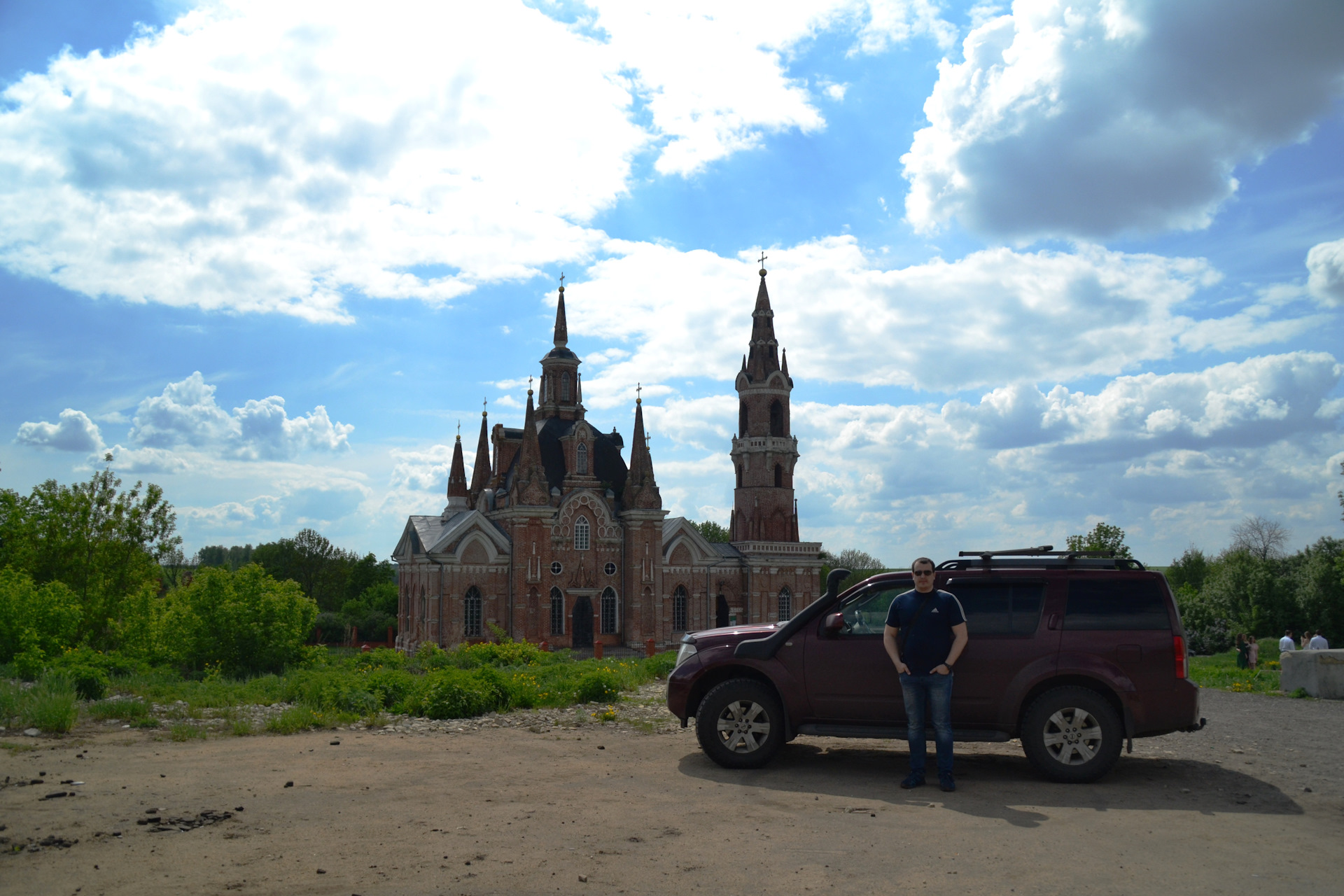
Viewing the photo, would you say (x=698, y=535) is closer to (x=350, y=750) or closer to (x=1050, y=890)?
(x=350, y=750)

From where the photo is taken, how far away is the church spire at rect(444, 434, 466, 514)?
59031 millimetres

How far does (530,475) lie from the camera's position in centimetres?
4906

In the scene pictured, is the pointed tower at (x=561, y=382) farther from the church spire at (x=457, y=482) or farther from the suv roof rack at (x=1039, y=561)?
the suv roof rack at (x=1039, y=561)

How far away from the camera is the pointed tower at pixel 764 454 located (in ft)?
193

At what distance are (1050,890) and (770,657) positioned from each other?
378 cm

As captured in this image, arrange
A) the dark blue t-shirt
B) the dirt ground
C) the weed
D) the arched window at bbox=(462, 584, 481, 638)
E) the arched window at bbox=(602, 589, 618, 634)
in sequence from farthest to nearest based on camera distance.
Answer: the arched window at bbox=(602, 589, 618, 634) < the arched window at bbox=(462, 584, 481, 638) < the weed < the dark blue t-shirt < the dirt ground

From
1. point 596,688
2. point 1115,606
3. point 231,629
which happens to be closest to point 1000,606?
point 1115,606

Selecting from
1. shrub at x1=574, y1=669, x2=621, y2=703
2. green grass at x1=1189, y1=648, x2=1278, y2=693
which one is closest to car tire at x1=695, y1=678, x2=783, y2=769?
shrub at x1=574, y1=669, x2=621, y2=703

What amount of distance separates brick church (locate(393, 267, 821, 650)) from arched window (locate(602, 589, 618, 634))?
7 cm

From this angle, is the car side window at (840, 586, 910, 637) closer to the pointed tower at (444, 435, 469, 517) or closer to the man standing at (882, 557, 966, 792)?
the man standing at (882, 557, 966, 792)

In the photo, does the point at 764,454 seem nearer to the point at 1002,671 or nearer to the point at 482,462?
the point at 482,462

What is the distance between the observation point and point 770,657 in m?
8.79

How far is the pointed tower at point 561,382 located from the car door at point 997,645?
158 ft

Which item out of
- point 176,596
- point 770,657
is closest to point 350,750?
point 770,657
